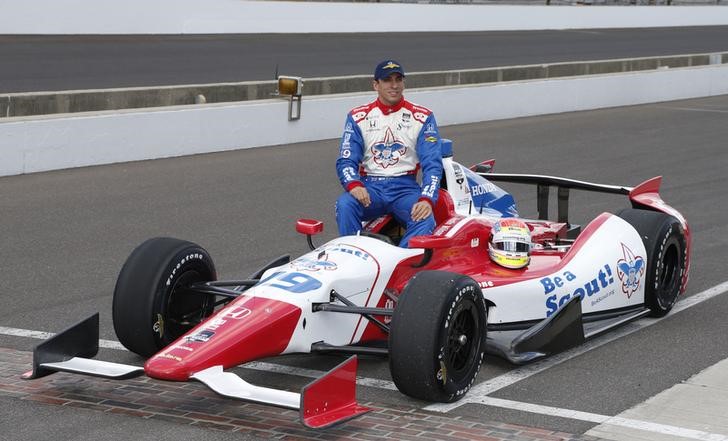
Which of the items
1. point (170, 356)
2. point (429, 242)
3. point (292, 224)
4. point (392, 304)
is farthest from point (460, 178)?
point (292, 224)

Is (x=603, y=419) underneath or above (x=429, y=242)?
underneath

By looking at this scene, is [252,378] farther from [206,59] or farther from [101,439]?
[206,59]

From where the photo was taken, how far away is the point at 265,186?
1495 cm

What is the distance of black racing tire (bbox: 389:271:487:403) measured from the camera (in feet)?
21.6

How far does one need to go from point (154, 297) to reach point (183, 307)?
1.10 feet

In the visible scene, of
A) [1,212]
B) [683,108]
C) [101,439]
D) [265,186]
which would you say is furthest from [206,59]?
[101,439]

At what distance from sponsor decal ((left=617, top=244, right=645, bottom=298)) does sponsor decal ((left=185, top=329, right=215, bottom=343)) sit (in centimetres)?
317

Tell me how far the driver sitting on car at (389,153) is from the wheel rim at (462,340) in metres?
1.35

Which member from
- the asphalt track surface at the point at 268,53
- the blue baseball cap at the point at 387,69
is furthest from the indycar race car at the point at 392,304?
the asphalt track surface at the point at 268,53

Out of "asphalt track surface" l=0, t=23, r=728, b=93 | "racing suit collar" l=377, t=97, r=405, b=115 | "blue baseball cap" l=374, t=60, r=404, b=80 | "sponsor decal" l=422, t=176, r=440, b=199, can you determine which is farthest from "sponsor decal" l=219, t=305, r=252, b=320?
"asphalt track surface" l=0, t=23, r=728, b=93

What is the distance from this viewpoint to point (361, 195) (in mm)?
8211

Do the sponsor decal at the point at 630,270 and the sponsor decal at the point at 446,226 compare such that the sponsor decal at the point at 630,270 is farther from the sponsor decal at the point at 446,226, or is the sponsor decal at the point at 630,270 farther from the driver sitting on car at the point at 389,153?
the driver sitting on car at the point at 389,153

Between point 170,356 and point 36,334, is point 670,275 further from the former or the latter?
point 36,334

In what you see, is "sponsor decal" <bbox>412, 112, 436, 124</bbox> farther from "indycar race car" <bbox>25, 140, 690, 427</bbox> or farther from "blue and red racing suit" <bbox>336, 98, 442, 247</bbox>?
"indycar race car" <bbox>25, 140, 690, 427</bbox>
